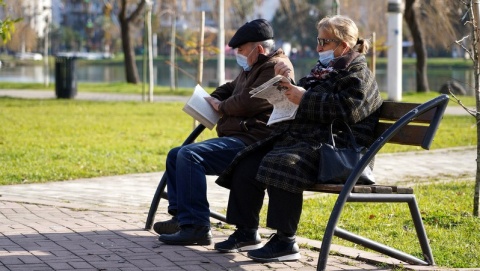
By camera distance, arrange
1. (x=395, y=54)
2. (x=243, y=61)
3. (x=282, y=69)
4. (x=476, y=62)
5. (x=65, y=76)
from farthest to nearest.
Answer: (x=65, y=76) → (x=395, y=54) → (x=476, y=62) → (x=243, y=61) → (x=282, y=69)

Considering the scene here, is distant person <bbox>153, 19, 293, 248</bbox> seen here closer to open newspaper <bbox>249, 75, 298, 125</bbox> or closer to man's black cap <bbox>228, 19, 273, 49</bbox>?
man's black cap <bbox>228, 19, 273, 49</bbox>

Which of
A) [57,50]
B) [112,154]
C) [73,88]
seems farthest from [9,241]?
[57,50]

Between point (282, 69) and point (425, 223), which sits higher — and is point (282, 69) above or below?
above

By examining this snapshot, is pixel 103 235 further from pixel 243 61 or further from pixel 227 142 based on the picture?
pixel 243 61

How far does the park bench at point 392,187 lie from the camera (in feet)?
15.7

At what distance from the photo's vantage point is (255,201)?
543cm

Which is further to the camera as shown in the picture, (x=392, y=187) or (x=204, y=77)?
(x=204, y=77)

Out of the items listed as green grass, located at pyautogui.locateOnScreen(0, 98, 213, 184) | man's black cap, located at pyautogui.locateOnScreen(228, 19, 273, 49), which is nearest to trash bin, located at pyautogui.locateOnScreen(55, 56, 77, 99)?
green grass, located at pyautogui.locateOnScreen(0, 98, 213, 184)

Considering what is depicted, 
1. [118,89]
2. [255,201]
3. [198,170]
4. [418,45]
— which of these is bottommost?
[118,89]

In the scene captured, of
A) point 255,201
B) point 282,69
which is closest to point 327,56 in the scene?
point 282,69

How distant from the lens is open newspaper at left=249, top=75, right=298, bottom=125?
513 centimetres

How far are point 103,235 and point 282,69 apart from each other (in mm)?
1557

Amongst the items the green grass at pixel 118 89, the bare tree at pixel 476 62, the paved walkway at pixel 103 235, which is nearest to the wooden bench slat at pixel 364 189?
the paved walkway at pixel 103 235

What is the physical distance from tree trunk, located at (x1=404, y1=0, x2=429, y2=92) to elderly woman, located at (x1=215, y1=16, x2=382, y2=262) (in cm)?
2157
